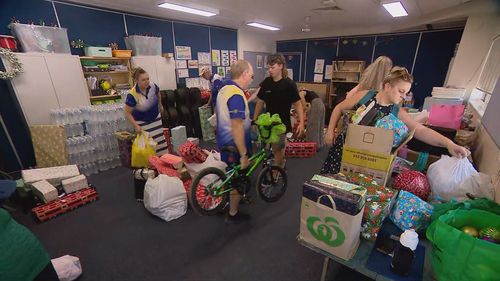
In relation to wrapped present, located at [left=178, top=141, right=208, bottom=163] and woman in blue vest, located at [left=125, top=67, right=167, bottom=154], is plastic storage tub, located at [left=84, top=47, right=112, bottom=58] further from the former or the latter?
wrapped present, located at [left=178, top=141, right=208, bottom=163]

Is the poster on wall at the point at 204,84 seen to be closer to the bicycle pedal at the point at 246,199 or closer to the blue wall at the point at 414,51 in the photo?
the blue wall at the point at 414,51

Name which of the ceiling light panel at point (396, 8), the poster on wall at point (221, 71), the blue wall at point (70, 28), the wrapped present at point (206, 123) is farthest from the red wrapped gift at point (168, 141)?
the ceiling light panel at point (396, 8)

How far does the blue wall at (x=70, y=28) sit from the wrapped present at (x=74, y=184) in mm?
1382

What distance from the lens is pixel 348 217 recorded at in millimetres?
972

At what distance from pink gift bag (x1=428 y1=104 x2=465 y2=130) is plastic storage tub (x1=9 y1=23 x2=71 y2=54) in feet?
16.9

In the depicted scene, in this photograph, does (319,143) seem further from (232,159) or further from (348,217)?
(348,217)

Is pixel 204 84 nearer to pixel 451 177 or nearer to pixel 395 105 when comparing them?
pixel 395 105

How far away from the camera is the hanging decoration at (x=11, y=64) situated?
111 inches

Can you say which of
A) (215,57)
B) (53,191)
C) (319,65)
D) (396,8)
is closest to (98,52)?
(53,191)

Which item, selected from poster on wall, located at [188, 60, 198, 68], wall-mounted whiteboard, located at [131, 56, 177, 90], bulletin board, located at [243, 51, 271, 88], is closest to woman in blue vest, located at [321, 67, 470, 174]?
wall-mounted whiteboard, located at [131, 56, 177, 90]

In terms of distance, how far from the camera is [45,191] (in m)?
2.46

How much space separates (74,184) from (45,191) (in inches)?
10.4

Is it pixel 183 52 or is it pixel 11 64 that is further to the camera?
pixel 183 52

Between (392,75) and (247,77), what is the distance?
1084 millimetres
